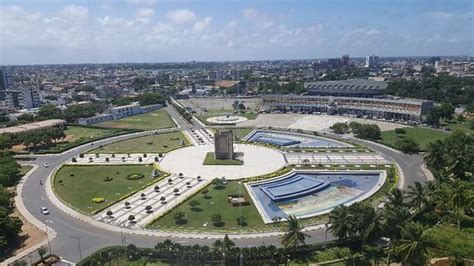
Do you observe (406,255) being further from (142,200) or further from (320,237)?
(142,200)

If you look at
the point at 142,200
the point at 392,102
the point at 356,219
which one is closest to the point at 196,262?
the point at 356,219

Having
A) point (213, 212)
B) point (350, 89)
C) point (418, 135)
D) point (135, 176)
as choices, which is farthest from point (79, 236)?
point (350, 89)

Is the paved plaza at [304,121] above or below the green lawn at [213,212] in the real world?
above

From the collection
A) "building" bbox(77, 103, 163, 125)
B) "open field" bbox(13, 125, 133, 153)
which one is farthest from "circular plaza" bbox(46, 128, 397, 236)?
"building" bbox(77, 103, 163, 125)

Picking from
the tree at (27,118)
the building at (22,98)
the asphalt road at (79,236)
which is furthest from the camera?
the building at (22,98)

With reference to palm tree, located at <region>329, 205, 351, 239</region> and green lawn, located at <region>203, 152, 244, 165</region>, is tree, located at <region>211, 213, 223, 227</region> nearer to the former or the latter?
palm tree, located at <region>329, 205, 351, 239</region>

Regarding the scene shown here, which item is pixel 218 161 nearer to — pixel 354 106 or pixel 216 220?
pixel 216 220

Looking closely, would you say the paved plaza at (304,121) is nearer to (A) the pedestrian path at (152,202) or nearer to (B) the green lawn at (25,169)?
(A) the pedestrian path at (152,202)

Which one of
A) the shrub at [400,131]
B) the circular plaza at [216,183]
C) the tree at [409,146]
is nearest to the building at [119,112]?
the circular plaza at [216,183]
